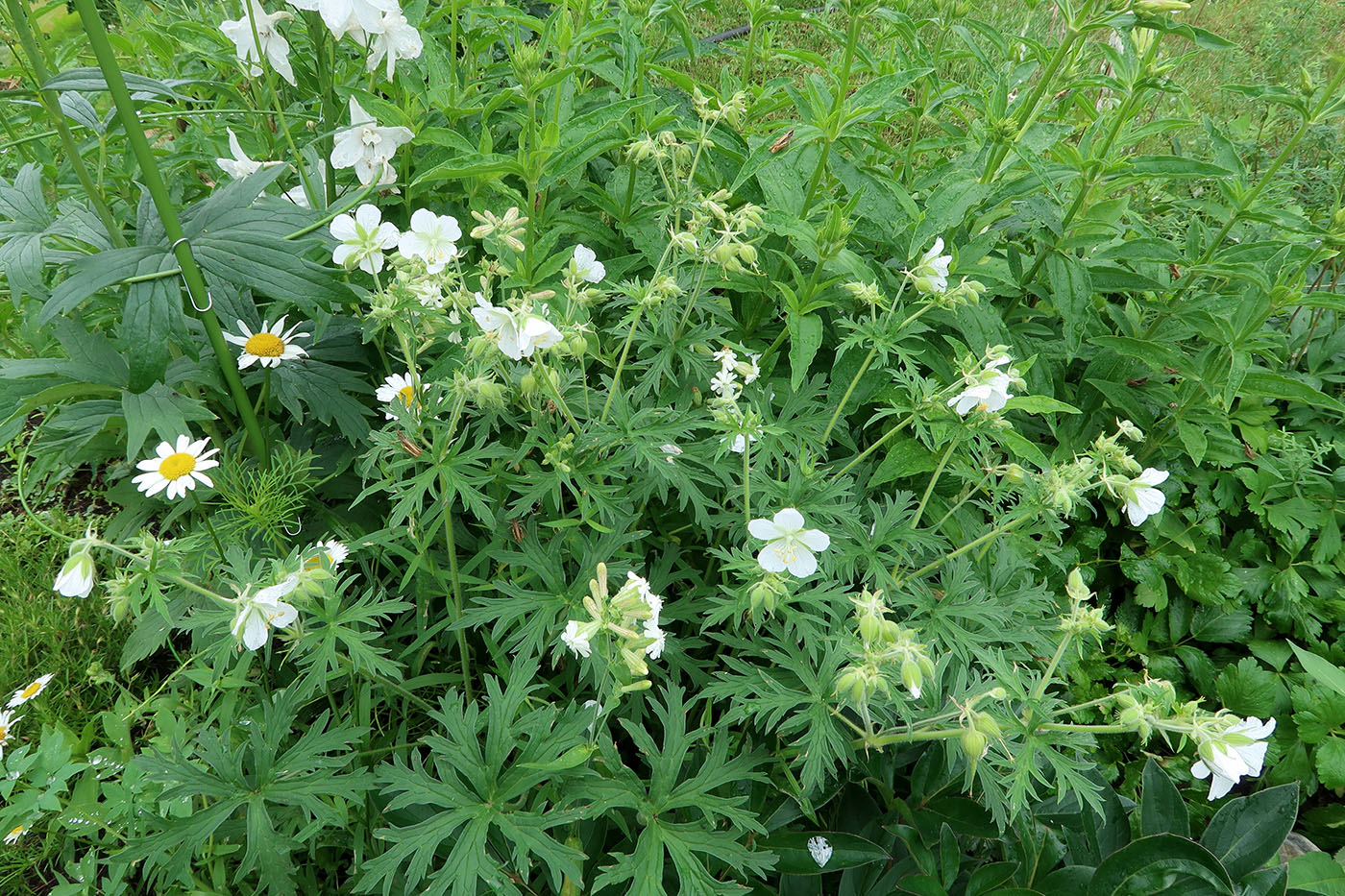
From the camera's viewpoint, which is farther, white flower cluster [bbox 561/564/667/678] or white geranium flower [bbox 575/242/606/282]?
white geranium flower [bbox 575/242/606/282]

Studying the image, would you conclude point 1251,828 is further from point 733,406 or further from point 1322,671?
point 733,406

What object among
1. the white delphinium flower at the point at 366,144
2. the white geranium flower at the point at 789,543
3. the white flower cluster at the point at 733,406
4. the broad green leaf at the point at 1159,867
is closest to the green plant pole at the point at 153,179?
the white delphinium flower at the point at 366,144

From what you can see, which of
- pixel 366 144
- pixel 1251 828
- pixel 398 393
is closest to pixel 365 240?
pixel 398 393

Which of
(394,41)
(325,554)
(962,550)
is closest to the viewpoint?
(325,554)

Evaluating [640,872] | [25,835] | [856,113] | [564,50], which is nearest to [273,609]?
[640,872]

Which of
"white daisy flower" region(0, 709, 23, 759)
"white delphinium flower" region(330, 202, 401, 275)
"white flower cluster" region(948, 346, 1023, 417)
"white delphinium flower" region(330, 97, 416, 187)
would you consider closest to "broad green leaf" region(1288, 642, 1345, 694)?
"white flower cluster" region(948, 346, 1023, 417)

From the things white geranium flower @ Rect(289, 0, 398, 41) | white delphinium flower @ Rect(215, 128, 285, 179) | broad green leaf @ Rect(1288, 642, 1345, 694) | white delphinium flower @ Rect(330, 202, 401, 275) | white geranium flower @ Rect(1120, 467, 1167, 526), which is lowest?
broad green leaf @ Rect(1288, 642, 1345, 694)

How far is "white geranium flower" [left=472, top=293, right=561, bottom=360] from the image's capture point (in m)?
1.28

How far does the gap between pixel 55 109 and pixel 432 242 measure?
0.86 m

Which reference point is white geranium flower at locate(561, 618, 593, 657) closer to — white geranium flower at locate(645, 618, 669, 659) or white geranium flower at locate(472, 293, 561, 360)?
white geranium flower at locate(645, 618, 669, 659)

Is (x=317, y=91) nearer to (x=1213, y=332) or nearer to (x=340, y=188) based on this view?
(x=340, y=188)

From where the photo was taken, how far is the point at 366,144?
6.06ft

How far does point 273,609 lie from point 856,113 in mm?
1567

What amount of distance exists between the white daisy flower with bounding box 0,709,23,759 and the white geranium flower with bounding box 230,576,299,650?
3.45 feet
